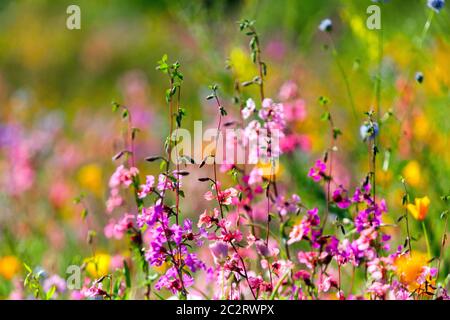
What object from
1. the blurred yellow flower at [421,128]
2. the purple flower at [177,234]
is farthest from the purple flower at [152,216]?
the blurred yellow flower at [421,128]

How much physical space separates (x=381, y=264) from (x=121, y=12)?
7.94 m

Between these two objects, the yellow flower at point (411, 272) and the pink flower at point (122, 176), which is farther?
the pink flower at point (122, 176)

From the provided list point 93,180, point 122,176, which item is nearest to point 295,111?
point 122,176

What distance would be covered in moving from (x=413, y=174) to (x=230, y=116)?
37.9 inches

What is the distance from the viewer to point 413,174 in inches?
97.7

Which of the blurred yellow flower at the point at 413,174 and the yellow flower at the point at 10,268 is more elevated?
the blurred yellow flower at the point at 413,174

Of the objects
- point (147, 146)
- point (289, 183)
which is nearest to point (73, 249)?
point (289, 183)

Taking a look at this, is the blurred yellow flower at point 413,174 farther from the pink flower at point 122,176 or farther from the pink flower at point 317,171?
the pink flower at point 122,176

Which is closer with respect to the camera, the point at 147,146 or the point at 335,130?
the point at 335,130

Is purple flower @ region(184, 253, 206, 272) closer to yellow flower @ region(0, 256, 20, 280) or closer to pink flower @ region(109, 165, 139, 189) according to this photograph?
pink flower @ region(109, 165, 139, 189)

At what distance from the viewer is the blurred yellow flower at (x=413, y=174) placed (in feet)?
8.04

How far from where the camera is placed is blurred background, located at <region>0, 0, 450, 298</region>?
7.96ft

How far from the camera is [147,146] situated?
13.7ft
